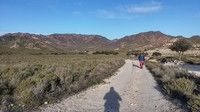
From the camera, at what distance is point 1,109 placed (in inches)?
474

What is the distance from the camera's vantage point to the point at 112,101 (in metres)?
15.3

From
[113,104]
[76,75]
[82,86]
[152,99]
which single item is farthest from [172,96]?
[76,75]

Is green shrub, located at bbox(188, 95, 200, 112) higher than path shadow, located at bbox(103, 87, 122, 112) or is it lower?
higher

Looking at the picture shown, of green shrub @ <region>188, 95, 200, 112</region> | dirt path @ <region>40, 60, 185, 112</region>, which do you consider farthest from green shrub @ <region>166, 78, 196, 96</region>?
green shrub @ <region>188, 95, 200, 112</region>

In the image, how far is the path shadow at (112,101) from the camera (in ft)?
44.3

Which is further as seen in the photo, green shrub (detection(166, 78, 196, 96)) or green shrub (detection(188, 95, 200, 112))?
green shrub (detection(166, 78, 196, 96))

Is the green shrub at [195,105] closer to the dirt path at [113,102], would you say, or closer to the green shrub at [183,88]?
the dirt path at [113,102]

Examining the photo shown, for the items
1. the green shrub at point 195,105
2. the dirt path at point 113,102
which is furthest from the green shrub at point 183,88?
the green shrub at point 195,105

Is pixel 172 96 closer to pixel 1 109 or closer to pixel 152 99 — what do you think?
pixel 152 99

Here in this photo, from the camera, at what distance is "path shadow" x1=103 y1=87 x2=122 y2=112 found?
13493mm

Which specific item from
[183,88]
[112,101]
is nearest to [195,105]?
[112,101]

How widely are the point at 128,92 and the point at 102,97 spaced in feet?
9.58

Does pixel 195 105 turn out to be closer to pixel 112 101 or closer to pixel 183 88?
pixel 112 101

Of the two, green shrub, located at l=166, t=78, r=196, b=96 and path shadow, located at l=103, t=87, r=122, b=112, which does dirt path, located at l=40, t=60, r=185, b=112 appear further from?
green shrub, located at l=166, t=78, r=196, b=96
